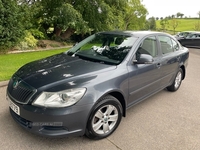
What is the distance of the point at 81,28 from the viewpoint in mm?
11664

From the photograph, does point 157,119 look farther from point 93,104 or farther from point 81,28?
point 81,28

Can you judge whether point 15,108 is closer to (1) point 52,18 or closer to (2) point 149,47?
(2) point 149,47

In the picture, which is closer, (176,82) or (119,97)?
(119,97)

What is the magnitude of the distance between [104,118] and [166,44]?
7.91ft

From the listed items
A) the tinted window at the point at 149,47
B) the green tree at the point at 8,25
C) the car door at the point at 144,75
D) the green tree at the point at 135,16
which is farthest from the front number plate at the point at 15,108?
the green tree at the point at 135,16

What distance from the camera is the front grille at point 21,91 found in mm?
2234

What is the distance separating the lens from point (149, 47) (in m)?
3.40

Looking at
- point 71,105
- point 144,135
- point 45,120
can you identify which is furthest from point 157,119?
point 45,120

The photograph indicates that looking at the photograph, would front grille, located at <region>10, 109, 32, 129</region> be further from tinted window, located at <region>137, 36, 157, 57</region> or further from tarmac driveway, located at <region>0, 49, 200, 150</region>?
tinted window, located at <region>137, 36, 157, 57</region>

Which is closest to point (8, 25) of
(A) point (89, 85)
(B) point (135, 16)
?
(A) point (89, 85)

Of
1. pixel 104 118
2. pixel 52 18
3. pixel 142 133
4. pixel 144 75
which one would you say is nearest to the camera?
pixel 104 118

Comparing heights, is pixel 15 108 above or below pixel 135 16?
below

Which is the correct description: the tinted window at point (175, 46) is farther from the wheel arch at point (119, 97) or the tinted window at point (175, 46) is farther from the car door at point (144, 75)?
the wheel arch at point (119, 97)

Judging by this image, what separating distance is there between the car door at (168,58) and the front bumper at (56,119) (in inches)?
84.3
